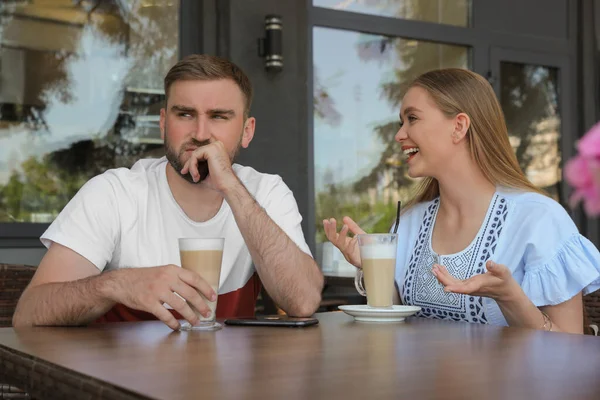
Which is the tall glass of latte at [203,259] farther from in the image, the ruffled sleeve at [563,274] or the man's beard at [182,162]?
the ruffled sleeve at [563,274]

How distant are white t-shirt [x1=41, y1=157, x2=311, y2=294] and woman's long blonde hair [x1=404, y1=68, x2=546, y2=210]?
0.57 metres

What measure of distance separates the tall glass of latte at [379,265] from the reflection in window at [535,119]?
13.8 ft

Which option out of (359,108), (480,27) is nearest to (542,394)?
(359,108)

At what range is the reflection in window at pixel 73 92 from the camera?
4102 millimetres

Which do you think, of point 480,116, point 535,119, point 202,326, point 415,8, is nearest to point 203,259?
point 202,326

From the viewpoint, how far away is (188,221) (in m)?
2.17

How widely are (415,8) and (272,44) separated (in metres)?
1.43

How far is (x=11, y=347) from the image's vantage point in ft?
4.19

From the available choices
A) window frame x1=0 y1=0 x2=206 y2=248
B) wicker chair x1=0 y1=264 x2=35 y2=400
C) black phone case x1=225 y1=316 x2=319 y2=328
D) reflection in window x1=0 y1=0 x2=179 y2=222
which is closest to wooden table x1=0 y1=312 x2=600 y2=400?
black phone case x1=225 y1=316 x2=319 y2=328

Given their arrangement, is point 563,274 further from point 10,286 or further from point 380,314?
point 10,286

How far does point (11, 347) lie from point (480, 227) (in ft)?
4.47

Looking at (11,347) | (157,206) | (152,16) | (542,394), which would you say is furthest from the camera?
(152,16)

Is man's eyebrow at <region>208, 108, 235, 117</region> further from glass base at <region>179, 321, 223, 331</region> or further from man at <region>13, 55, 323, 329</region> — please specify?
glass base at <region>179, 321, 223, 331</region>

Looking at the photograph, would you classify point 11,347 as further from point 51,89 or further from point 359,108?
point 359,108
